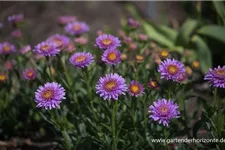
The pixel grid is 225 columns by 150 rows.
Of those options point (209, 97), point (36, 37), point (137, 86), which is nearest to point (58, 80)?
point (137, 86)

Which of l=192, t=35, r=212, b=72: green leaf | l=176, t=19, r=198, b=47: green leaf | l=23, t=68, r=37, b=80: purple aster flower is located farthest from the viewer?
l=176, t=19, r=198, b=47: green leaf

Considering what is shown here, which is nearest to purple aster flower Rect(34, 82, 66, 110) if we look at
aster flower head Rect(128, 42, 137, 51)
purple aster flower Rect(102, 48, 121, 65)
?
purple aster flower Rect(102, 48, 121, 65)

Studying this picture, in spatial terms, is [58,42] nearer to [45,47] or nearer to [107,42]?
[45,47]

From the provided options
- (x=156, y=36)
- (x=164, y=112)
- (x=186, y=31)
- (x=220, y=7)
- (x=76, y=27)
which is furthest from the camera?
(x=156, y=36)

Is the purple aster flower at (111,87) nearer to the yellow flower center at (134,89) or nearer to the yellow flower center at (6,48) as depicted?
the yellow flower center at (134,89)

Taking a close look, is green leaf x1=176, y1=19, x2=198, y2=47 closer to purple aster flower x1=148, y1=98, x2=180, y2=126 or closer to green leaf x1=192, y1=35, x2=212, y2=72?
green leaf x1=192, y1=35, x2=212, y2=72

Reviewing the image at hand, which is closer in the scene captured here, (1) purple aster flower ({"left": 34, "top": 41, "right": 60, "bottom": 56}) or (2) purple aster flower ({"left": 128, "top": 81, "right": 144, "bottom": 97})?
(2) purple aster flower ({"left": 128, "top": 81, "right": 144, "bottom": 97})

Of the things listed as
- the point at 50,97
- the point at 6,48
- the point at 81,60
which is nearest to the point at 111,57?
the point at 81,60
